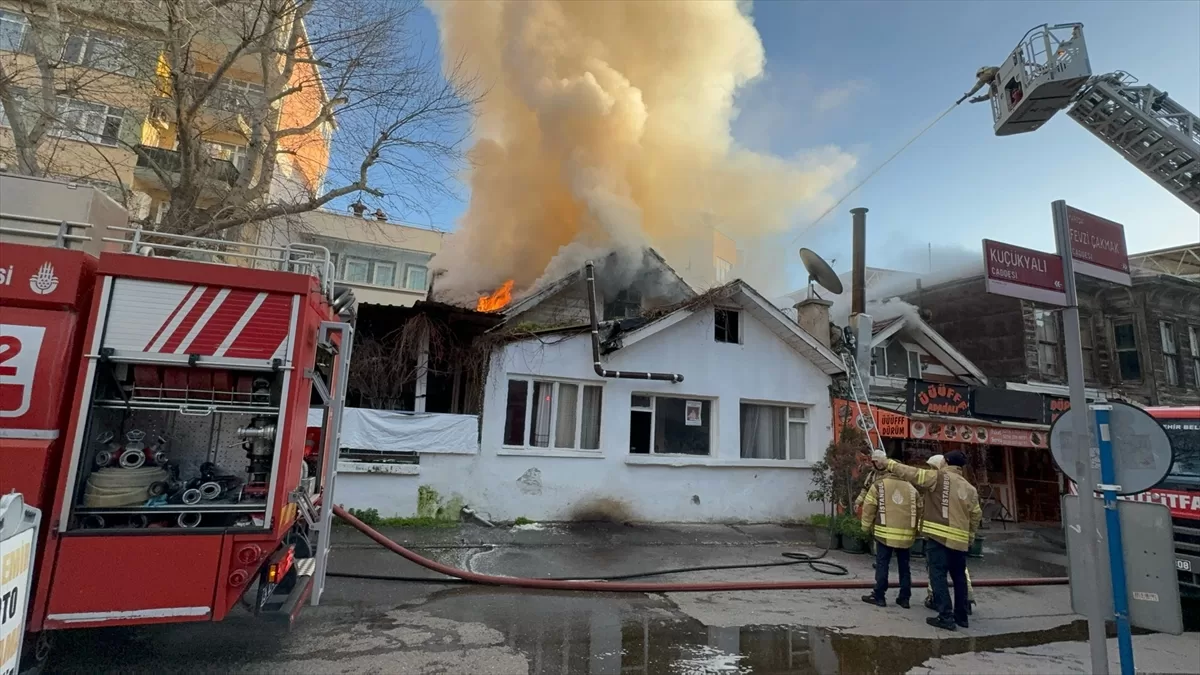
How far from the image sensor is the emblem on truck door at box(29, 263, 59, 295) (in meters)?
3.44

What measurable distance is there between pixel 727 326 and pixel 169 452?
989 cm

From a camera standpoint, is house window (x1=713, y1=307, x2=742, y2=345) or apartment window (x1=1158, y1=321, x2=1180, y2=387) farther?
apartment window (x1=1158, y1=321, x2=1180, y2=387)

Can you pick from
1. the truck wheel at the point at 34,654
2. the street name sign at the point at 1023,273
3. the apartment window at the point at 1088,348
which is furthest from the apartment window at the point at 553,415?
the apartment window at the point at 1088,348

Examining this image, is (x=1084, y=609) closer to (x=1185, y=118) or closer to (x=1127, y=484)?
(x=1127, y=484)

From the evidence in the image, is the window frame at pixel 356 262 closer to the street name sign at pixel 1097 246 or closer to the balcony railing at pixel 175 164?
the balcony railing at pixel 175 164

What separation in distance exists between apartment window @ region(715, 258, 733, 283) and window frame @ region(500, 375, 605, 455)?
13.2 metres

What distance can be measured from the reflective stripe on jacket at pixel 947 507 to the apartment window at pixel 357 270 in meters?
21.1

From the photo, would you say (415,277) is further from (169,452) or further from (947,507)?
(947,507)

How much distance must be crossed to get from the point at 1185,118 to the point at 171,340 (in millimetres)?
19519

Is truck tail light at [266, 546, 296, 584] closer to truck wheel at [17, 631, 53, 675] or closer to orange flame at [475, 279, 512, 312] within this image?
truck wheel at [17, 631, 53, 675]

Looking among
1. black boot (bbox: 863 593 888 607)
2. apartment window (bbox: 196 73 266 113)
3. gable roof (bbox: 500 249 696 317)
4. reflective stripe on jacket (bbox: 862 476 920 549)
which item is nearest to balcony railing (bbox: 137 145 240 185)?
apartment window (bbox: 196 73 266 113)

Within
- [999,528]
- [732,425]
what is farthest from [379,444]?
[999,528]

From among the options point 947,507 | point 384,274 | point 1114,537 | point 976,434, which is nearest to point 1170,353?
point 976,434

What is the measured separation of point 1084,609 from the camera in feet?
11.2
